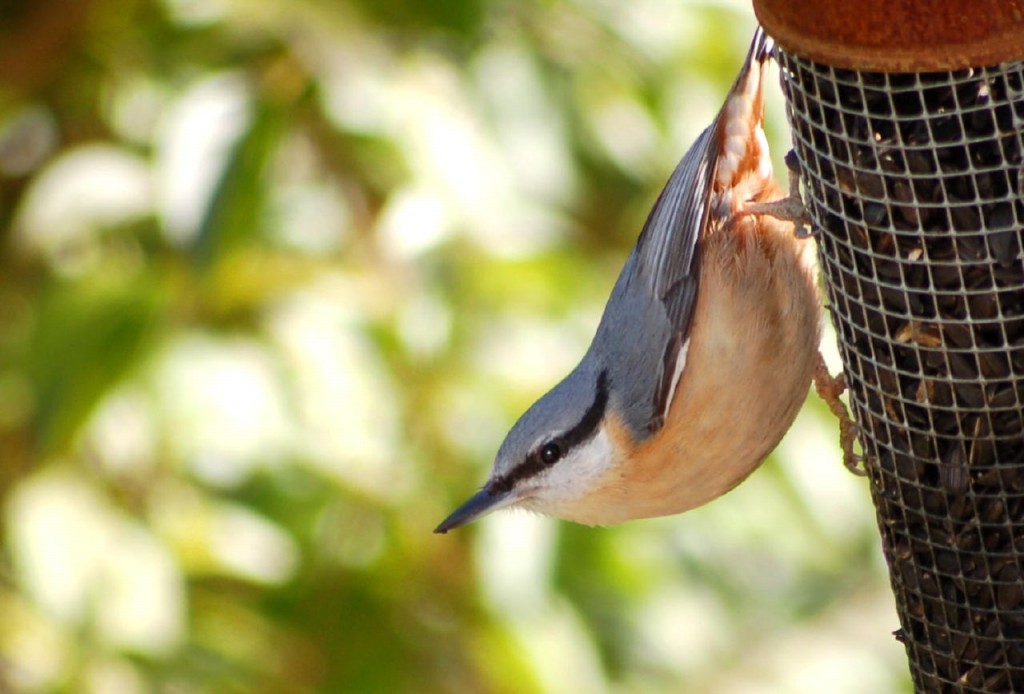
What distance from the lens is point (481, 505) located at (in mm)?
3264

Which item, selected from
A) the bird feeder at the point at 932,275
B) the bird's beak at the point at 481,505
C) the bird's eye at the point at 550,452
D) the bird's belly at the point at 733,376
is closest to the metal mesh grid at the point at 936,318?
the bird feeder at the point at 932,275

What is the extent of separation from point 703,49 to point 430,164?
3.06ft

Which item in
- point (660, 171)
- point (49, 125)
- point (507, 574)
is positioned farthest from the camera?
point (49, 125)

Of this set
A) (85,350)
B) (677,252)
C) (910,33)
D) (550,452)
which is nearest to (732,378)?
(677,252)

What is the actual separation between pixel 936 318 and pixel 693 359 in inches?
24.8

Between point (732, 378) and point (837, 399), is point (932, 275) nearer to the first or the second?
point (732, 378)

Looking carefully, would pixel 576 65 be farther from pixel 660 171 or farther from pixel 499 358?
pixel 499 358

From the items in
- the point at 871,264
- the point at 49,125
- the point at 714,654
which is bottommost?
the point at 714,654

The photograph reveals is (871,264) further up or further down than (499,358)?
further up

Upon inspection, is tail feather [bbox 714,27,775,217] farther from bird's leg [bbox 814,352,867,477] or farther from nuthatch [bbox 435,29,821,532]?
bird's leg [bbox 814,352,867,477]

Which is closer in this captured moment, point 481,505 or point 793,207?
point 793,207

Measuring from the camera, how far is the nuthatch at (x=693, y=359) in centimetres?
306

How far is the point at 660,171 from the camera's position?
14.3 feet

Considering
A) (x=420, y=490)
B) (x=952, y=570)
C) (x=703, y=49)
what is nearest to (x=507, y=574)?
(x=420, y=490)
